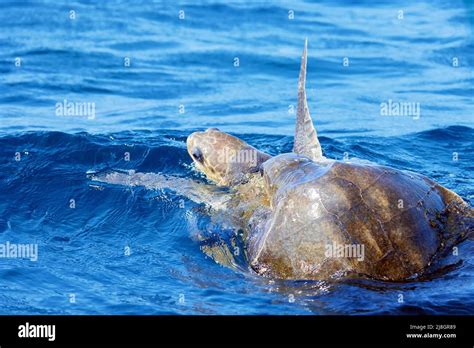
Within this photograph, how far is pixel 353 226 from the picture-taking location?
651 cm

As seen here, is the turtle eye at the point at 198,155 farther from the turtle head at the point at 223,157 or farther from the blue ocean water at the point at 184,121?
the blue ocean water at the point at 184,121

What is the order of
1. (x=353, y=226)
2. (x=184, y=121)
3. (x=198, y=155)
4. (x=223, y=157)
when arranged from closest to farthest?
1. (x=353, y=226)
2. (x=223, y=157)
3. (x=198, y=155)
4. (x=184, y=121)

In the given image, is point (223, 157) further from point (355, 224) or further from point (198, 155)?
point (355, 224)

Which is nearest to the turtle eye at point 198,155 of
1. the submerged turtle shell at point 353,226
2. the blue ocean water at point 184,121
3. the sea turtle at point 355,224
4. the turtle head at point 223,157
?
the turtle head at point 223,157

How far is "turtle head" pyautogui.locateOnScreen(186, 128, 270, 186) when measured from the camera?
9.85m

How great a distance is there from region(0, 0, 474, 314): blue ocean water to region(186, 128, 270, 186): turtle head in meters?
0.33

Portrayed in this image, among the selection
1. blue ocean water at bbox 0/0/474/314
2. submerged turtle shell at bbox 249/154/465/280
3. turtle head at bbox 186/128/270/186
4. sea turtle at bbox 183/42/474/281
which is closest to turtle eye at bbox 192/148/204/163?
turtle head at bbox 186/128/270/186

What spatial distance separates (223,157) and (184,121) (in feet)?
13.4

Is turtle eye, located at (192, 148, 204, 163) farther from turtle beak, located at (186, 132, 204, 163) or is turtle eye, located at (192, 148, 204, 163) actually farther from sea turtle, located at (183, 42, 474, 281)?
sea turtle, located at (183, 42, 474, 281)

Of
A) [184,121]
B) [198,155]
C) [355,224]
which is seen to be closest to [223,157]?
[198,155]

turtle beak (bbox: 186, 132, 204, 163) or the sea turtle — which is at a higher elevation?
turtle beak (bbox: 186, 132, 204, 163)

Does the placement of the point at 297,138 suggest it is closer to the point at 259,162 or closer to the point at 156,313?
the point at 259,162

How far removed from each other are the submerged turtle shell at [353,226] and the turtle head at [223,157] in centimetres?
276

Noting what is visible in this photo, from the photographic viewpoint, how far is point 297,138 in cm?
916
